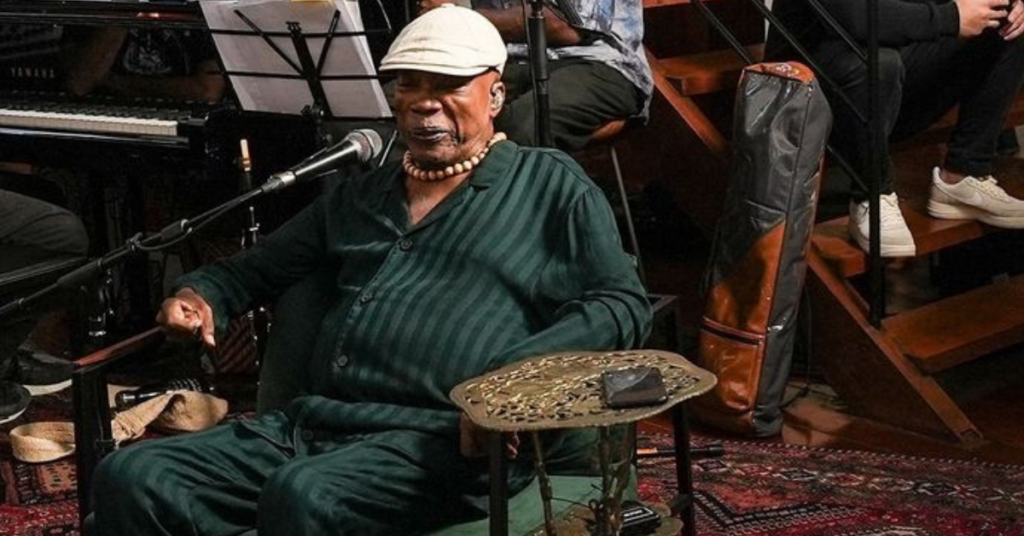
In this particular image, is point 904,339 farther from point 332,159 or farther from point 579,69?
point 332,159

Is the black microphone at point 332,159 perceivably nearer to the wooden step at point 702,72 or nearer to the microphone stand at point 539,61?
the microphone stand at point 539,61

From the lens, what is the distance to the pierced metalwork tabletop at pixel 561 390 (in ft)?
8.61

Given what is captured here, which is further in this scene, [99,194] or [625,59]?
[99,194]

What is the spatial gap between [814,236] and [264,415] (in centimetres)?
215

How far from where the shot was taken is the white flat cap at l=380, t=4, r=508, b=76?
3.16 metres

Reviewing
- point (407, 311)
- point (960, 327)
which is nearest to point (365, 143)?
point (407, 311)

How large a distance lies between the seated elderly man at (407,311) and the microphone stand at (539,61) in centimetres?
57

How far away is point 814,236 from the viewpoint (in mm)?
4961

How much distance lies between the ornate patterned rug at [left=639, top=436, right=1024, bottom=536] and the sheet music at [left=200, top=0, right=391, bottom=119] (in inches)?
46.0

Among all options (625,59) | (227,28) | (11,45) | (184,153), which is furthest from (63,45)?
(625,59)

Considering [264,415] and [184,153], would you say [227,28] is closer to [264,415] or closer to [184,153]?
[184,153]

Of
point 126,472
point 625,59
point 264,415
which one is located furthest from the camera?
point 625,59

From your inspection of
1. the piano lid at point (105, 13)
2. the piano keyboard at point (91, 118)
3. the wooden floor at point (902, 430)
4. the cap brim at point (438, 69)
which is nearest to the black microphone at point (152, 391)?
the piano keyboard at point (91, 118)

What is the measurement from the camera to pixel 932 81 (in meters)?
4.96
